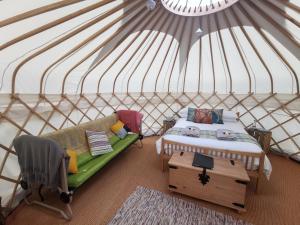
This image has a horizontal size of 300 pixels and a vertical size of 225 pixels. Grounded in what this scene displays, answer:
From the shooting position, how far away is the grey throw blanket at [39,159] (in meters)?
1.64

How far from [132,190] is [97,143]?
3.08ft

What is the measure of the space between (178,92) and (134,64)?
1487 mm

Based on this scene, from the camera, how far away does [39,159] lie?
5.67 feet

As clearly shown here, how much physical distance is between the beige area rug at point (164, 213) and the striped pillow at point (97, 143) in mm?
857

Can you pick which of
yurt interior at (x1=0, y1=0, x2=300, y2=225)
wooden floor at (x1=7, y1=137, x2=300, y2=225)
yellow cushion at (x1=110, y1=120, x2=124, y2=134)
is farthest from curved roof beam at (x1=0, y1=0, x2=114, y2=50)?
yellow cushion at (x1=110, y1=120, x2=124, y2=134)

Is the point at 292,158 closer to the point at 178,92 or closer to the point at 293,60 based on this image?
the point at 293,60

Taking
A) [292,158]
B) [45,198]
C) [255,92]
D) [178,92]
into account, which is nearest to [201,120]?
[178,92]

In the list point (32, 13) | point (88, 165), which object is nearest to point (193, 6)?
point (32, 13)

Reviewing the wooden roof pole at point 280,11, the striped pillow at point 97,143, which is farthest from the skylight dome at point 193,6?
the striped pillow at point 97,143

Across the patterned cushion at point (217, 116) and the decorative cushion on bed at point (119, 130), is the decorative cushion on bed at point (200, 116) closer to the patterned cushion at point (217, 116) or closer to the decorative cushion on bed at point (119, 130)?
the patterned cushion at point (217, 116)

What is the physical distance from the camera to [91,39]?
1900mm

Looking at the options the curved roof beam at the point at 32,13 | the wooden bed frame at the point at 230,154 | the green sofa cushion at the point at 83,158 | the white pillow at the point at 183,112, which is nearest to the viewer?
the curved roof beam at the point at 32,13

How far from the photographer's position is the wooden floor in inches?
70.2

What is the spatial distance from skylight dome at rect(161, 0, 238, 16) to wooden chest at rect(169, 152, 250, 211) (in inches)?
74.1
